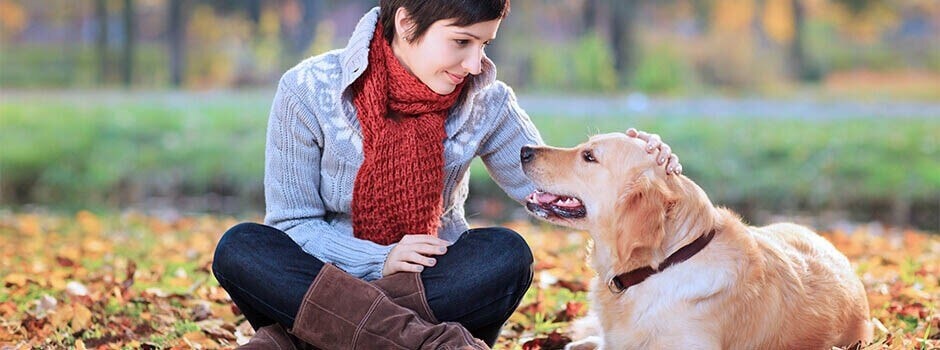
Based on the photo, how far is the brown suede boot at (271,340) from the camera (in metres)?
2.95

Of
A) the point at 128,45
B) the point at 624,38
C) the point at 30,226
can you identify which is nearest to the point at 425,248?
the point at 30,226

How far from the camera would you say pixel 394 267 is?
293 centimetres

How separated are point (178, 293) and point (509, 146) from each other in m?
1.55

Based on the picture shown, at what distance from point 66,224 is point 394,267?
4958 millimetres

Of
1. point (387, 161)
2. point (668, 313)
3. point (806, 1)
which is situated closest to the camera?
point (668, 313)

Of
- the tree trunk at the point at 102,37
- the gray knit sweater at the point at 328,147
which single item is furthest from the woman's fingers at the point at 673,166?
the tree trunk at the point at 102,37

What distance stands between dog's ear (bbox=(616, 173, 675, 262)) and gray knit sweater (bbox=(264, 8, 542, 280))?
552 mm

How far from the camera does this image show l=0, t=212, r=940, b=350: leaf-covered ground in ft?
11.3

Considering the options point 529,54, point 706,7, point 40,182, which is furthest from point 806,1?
point 40,182

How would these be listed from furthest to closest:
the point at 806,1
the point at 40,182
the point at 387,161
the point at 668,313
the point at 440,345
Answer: the point at 806,1
the point at 40,182
the point at 387,161
the point at 668,313
the point at 440,345

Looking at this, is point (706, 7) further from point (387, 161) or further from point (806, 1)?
A: point (387, 161)

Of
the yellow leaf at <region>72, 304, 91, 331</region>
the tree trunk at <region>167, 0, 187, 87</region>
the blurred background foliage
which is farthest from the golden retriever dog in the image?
the tree trunk at <region>167, 0, 187, 87</region>

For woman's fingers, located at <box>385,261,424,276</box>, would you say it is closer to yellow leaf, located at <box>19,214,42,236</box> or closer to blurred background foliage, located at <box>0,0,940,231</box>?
yellow leaf, located at <box>19,214,42,236</box>

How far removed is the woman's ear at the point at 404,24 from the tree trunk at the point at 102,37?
9.91 m
